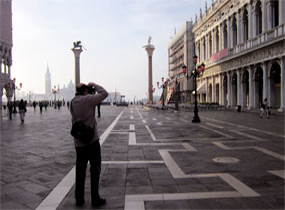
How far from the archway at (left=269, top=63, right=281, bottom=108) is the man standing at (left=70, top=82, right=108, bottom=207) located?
90.7 feet

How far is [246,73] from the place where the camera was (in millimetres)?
35219

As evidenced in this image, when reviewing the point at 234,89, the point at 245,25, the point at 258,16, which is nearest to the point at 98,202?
the point at 258,16

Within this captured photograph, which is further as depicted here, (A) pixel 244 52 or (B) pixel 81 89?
(A) pixel 244 52

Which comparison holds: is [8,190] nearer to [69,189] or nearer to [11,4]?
[69,189]

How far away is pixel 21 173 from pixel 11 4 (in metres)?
67.7

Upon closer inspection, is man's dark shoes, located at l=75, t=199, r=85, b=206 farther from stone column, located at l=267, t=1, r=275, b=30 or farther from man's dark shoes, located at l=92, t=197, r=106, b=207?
stone column, located at l=267, t=1, r=275, b=30

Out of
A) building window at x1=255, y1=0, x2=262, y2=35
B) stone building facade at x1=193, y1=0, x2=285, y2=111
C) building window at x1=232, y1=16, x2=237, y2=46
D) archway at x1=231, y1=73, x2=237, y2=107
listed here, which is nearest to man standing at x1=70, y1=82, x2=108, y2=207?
stone building facade at x1=193, y1=0, x2=285, y2=111

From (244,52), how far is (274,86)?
251 inches

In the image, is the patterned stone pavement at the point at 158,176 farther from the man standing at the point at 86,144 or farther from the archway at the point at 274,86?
the archway at the point at 274,86

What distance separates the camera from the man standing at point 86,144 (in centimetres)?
400

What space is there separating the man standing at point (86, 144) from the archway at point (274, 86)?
2763 centimetres

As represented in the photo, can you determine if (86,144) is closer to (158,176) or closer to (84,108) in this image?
(84,108)

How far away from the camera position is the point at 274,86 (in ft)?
94.6

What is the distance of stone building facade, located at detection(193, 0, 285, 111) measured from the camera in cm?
2758
